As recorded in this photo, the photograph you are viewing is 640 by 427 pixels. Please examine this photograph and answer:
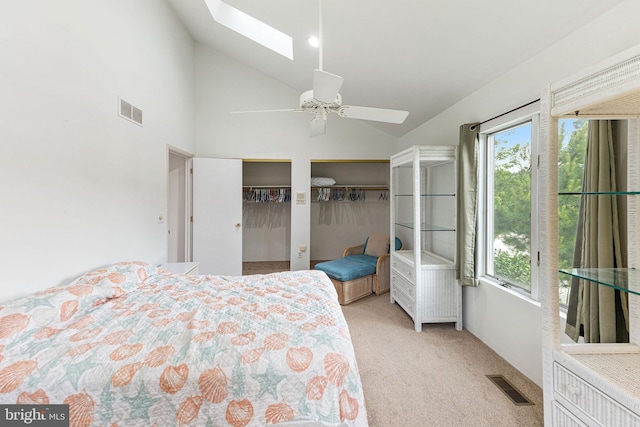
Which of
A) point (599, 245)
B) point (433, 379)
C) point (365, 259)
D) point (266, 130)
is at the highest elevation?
point (266, 130)

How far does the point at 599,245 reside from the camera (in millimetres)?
1386

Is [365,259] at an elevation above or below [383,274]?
above

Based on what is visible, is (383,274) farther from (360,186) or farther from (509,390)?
(509,390)

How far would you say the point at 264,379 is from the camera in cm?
116

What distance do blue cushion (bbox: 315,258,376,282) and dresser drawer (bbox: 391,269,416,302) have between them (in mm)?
380

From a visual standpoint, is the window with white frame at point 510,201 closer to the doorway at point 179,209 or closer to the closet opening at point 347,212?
the closet opening at point 347,212

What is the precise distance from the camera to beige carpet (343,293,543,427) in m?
1.72

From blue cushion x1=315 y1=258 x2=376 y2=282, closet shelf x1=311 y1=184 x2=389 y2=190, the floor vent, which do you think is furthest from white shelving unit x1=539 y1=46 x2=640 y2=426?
closet shelf x1=311 y1=184 x2=389 y2=190

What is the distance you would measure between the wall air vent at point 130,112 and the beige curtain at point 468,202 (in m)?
3.19

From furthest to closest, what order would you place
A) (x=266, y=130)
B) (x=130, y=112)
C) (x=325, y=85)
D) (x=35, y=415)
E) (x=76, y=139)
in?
1. (x=266, y=130)
2. (x=130, y=112)
3. (x=76, y=139)
4. (x=325, y=85)
5. (x=35, y=415)

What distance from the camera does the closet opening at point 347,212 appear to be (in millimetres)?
5254

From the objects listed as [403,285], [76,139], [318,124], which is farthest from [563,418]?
[76,139]

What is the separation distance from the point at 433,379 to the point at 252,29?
4.27 meters

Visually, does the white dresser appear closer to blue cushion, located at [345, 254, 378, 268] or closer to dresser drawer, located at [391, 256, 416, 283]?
dresser drawer, located at [391, 256, 416, 283]
